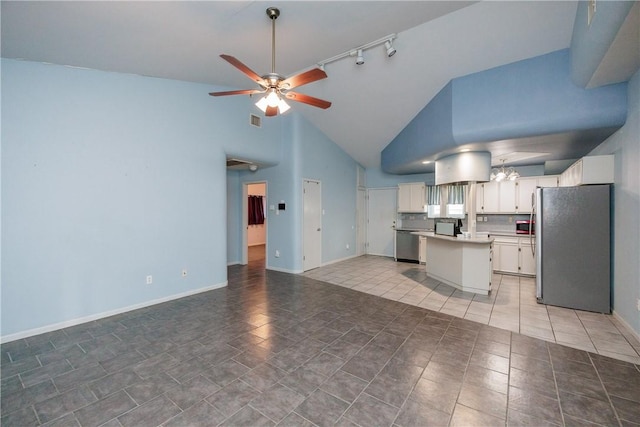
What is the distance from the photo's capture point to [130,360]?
7.96 ft

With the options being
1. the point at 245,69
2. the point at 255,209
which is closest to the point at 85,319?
the point at 245,69

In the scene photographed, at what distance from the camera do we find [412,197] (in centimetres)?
700

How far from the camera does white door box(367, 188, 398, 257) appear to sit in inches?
301

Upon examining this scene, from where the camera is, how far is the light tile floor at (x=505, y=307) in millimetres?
2783

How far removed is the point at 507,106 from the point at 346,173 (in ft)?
13.9

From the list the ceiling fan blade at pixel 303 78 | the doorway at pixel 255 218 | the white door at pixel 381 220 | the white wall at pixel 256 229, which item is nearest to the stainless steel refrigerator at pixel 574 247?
the ceiling fan blade at pixel 303 78

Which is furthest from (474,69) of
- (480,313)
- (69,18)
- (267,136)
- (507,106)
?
(69,18)

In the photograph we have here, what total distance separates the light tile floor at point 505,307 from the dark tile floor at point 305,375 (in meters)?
0.29

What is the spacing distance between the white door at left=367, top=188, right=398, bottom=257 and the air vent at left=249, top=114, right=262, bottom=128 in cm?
414

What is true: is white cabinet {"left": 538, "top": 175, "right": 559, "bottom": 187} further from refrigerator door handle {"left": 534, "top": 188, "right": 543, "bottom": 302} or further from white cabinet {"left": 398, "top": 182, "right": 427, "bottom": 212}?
white cabinet {"left": 398, "top": 182, "right": 427, "bottom": 212}

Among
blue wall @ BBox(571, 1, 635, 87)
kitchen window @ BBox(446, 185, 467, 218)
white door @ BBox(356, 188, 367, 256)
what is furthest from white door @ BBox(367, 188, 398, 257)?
blue wall @ BBox(571, 1, 635, 87)

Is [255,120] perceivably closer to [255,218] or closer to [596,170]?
[255,218]

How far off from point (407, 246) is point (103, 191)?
6.31m

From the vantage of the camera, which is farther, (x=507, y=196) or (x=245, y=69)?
(x=507, y=196)
